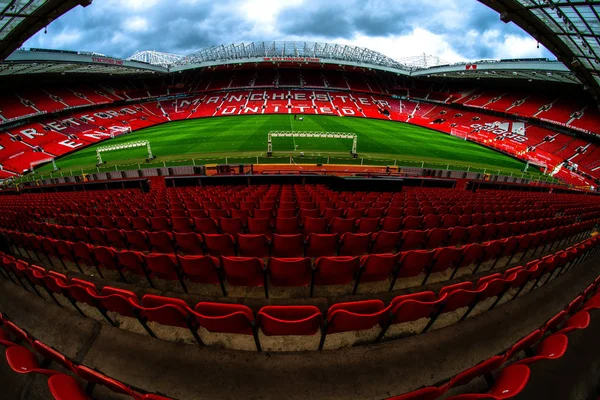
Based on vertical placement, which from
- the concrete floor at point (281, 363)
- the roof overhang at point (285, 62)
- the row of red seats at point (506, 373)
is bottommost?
the concrete floor at point (281, 363)

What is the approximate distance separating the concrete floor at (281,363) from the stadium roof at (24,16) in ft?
58.3

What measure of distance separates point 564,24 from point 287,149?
2155 centimetres

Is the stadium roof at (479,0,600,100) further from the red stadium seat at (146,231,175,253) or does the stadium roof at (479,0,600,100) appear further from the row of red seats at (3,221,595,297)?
the red stadium seat at (146,231,175,253)

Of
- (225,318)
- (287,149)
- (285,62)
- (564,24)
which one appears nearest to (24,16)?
(287,149)

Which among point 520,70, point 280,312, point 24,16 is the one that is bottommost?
point 280,312

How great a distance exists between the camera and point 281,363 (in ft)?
9.12

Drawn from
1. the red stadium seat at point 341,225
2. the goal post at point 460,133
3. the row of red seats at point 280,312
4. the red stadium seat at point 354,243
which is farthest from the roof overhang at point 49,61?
the goal post at point 460,133

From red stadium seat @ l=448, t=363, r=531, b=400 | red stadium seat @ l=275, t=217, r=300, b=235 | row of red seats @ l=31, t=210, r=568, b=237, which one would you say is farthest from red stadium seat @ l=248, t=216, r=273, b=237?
red stadium seat @ l=448, t=363, r=531, b=400

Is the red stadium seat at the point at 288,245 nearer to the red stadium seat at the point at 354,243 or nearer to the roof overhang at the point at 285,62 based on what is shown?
the red stadium seat at the point at 354,243

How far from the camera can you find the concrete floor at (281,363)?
2500mm

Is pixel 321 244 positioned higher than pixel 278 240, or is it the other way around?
pixel 278 240

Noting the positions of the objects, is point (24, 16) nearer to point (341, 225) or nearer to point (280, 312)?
point (341, 225)

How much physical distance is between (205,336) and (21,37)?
23.9m

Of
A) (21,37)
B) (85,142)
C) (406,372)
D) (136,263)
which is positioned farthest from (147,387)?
(85,142)
